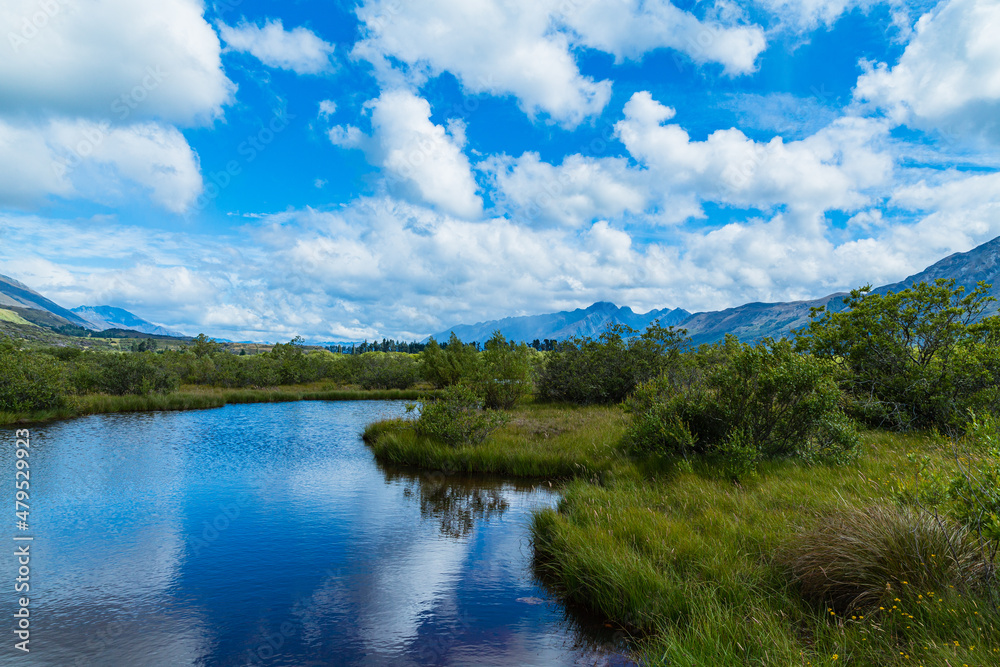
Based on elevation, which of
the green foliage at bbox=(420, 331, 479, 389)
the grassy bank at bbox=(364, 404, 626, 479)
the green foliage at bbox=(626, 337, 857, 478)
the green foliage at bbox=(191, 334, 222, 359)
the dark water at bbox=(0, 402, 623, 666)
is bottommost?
the dark water at bbox=(0, 402, 623, 666)

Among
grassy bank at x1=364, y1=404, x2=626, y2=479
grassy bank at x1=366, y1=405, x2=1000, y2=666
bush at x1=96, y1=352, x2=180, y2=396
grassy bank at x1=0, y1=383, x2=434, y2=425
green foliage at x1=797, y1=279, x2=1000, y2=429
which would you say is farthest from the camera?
bush at x1=96, y1=352, x2=180, y2=396

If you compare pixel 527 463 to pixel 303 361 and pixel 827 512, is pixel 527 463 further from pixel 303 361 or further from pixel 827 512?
pixel 303 361

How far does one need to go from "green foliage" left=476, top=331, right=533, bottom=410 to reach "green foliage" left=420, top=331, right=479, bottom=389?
49.9ft

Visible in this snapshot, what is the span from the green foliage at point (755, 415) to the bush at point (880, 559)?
5.20 metres

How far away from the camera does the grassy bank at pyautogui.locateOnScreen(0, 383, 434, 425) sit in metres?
31.1

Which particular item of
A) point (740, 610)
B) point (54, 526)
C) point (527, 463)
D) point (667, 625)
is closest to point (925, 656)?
point (740, 610)

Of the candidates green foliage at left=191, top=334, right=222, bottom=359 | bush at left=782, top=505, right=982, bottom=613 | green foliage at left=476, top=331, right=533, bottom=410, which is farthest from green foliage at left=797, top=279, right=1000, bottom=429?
green foliage at left=191, top=334, right=222, bottom=359

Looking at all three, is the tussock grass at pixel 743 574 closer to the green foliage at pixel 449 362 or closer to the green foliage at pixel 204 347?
the green foliage at pixel 449 362

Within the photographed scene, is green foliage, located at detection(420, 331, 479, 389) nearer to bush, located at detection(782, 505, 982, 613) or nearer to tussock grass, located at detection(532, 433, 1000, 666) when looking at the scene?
tussock grass, located at detection(532, 433, 1000, 666)

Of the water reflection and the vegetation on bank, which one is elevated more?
the vegetation on bank

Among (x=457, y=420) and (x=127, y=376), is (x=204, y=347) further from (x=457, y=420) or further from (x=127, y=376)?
(x=457, y=420)

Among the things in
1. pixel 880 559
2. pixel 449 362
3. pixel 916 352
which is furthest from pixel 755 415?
pixel 449 362

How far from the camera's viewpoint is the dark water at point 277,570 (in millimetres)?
7125

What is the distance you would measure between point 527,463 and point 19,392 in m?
35.0
